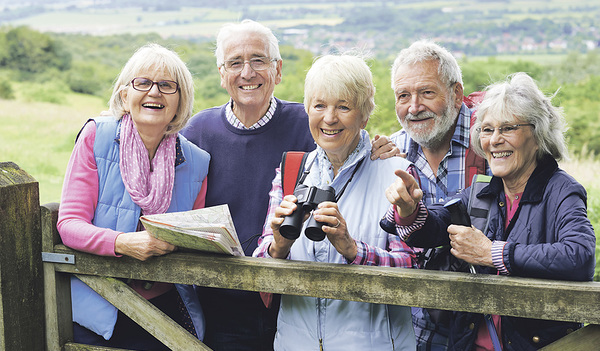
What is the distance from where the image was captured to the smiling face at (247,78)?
3434mm

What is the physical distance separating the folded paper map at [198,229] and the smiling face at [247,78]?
92cm

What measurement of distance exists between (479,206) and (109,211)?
1.63m

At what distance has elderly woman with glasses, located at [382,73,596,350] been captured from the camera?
226cm

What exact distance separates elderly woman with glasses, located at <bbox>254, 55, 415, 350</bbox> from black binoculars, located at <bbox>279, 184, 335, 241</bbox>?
0.12 ft

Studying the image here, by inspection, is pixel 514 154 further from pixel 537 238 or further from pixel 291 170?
pixel 291 170

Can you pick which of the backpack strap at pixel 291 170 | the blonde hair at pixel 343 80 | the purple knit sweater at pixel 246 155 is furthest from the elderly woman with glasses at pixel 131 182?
the blonde hair at pixel 343 80

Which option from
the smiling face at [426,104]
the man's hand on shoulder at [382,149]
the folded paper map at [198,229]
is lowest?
the folded paper map at [198,229]

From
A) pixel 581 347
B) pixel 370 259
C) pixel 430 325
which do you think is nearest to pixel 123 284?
pixel 370 259

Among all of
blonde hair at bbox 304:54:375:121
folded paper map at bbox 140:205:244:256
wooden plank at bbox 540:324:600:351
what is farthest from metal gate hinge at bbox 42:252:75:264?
wooden plank at bbox 540:324:600:351

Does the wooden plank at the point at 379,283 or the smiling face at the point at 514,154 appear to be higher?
the smiling face at the point at 514,154

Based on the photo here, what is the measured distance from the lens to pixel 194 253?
2.68 metres

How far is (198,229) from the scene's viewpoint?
2441 mm

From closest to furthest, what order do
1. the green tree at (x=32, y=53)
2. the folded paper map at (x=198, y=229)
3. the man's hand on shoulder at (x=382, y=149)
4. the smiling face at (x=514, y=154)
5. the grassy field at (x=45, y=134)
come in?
the folded paper map at (x=198, y=229), the smiling face at (x=514, y=154), the man's hand on shoulder at (x=382, y=149), the grassy field at (x=45, y=134), the green tree at (x=32, y=53)

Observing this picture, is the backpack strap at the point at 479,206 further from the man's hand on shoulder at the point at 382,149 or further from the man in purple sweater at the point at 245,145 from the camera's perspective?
the man in purple sweater at the point at 245,145
